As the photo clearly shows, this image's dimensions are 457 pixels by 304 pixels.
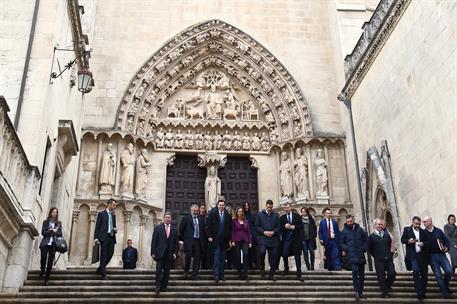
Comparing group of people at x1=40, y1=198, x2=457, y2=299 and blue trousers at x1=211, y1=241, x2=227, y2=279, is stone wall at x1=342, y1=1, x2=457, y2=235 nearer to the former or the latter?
group of people at x1=40, y1=198, x2=457, y2=299

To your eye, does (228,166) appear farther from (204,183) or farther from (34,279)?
(34,279)

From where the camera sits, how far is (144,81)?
15.8m

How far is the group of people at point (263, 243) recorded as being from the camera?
24.9 ft

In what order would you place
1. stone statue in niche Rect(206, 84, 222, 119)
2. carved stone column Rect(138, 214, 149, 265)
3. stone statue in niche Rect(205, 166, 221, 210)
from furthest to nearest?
stone statue in niche Rect(206, 84, 222, 119), stone statue in niche Rect(205, 166, 221, 210), carved stone column Rect(138, 214, 149, 265)

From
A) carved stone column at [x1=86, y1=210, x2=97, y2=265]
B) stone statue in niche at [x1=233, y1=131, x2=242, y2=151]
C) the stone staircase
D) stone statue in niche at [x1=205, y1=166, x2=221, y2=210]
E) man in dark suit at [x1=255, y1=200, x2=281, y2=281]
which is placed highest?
stone statue in niche at [x1=233, y1=131, x2=242, y2=151]

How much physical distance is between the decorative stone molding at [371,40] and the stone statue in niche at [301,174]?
219 cm

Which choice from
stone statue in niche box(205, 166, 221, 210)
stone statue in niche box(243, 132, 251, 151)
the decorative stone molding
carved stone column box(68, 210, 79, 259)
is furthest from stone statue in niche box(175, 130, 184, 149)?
the decorative stone molding

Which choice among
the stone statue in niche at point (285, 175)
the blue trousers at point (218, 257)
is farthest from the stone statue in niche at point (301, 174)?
the blue trousers at point (218, 257)

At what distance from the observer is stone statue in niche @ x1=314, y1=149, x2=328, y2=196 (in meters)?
14.8

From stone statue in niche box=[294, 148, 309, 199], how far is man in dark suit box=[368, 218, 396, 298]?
6.82m

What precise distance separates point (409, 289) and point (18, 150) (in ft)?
20.8

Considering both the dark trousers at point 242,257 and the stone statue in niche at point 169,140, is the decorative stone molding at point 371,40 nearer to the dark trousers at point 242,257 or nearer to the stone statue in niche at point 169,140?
the stone statue in niche at point 169,140

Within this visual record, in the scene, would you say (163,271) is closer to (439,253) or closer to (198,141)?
(439,253)

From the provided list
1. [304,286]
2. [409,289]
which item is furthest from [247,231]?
[409,289]
